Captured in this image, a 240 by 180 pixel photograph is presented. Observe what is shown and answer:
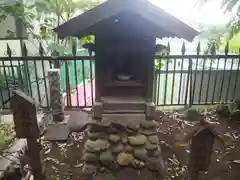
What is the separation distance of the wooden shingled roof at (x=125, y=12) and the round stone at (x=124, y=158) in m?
1.60

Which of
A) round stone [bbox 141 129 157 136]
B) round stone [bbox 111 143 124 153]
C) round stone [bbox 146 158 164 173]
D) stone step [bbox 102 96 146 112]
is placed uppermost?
stone step [bbox 102 96 146 112]

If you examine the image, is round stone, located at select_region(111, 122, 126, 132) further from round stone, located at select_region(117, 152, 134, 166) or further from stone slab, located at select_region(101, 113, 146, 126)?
round stone, located at select_region(117, 152, 134, 166)

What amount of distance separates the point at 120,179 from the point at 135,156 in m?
0.34

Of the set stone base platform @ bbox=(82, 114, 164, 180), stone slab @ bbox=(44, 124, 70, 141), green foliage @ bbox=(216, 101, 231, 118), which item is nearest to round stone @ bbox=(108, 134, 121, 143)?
stone base platform @ bbox=(82, 114, 164, 180)

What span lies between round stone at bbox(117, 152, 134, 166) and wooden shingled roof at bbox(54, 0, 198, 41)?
1596mm

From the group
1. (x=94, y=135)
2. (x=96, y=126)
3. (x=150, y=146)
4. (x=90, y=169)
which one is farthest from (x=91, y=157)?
(x=150, y=146)

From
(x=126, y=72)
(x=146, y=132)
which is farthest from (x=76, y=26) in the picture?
(x=146, y=132)

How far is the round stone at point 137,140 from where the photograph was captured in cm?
280

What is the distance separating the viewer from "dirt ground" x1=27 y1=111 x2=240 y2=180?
2924 millimetres

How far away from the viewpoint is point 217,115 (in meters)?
4.84

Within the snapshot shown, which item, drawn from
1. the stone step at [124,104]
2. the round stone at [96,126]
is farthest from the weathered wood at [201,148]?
the round stone at [96,126]

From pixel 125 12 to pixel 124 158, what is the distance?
1.76 m

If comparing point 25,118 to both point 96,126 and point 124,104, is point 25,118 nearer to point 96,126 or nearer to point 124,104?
point 96,126

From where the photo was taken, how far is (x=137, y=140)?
111 inches
